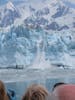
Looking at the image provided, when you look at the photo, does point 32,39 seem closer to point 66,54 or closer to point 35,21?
point 35,21

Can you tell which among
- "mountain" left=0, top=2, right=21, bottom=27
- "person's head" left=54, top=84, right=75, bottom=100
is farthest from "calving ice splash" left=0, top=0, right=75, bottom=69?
"person's head" left=54, top=84, right=75, bottom=100

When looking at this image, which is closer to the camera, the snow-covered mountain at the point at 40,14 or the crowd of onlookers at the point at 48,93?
the crowd of onlookers at the point at 48,93

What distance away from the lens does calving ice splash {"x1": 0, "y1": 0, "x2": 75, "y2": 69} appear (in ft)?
10.0

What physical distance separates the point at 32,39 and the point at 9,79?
0.53 metres

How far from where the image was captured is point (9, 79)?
9.77ft

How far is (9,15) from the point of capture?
3154mm

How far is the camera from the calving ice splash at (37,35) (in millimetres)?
3055

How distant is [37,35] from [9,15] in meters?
0.42

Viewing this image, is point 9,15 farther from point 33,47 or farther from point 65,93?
point 65,93

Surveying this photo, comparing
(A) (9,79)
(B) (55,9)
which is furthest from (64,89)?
(B) (55,9)

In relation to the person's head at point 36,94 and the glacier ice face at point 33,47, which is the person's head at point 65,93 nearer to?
the person's head at point 36,94

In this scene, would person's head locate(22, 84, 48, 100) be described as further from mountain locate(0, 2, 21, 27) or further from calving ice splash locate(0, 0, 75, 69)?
mountain locate(0, 2, 21, 27)

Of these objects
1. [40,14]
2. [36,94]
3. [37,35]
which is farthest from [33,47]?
[36,94]

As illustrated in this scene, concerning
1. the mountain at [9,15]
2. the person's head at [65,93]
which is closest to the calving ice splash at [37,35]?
the mountain at [9,15]
